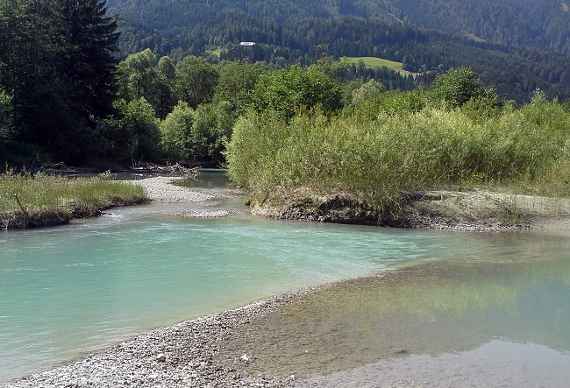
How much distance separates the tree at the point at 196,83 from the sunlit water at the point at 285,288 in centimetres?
9571

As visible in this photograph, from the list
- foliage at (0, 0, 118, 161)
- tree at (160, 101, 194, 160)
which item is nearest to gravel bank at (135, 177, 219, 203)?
foliage at (0, 0, 118, 161)

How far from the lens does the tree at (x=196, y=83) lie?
12112 cm

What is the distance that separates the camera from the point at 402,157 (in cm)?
3284

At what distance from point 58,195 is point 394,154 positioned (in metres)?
18.6

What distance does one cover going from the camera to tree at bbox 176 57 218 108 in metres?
121

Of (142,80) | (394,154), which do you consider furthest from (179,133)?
(394,154)

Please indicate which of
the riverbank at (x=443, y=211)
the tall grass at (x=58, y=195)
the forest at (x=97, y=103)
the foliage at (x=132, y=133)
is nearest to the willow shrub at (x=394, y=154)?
the riverbank at (x=443, y=211)

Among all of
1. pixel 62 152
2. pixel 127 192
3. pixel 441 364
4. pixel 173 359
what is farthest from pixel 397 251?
pixel 62 152

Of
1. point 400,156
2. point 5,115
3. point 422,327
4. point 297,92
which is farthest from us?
point 297,92

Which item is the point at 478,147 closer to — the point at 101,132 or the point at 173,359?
the point at 173,359

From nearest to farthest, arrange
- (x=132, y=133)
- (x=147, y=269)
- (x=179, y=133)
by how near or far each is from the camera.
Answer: (x=147, y=269) < (x=132, y=133) < (x=179, y=133)

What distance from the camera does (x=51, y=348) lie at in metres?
12.1

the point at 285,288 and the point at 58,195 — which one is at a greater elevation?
the point at 58,195

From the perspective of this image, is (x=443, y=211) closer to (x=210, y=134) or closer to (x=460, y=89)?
(x=460, y=89)
